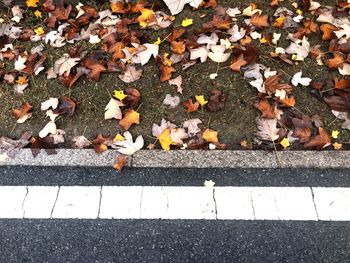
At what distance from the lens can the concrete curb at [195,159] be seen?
2.84 metres

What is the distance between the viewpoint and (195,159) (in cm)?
288

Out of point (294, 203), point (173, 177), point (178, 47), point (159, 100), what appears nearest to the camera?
point (294, 203)

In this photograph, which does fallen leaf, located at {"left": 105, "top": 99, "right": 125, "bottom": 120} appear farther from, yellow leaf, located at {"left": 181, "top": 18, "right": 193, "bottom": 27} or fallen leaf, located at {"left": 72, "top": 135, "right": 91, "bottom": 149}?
yellow leaf, located at {"left": 181, "top": 18, "right": 193, "bottom": 27}

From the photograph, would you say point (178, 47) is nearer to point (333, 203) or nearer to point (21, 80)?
point (21, 80)

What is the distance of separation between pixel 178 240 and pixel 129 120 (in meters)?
0.96

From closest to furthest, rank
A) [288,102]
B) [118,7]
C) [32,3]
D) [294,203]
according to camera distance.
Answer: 1. [294,203]
2. [288,102]
3. [118,7]
4. [32,3]

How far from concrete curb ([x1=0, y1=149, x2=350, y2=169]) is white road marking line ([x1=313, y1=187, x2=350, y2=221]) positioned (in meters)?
0.18

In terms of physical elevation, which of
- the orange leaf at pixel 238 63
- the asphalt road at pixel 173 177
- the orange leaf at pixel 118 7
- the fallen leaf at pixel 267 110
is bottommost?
the asphalt road at pixel 173 177

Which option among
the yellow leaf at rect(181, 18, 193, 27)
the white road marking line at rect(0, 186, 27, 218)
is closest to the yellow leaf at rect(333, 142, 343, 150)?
the yellow leaf at rect(181, 18, 193, 27)

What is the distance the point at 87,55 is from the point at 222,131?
134 centimetres

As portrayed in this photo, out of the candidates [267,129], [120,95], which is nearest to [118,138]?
[120,95]

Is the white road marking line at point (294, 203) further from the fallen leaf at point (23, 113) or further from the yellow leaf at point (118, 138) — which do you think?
the fallen leaf at point (23, 113)

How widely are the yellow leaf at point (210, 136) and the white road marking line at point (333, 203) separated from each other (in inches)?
30.0

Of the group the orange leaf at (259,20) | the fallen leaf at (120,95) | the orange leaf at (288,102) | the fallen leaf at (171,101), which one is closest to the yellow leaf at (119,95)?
the fallen leaf at (120,95)
